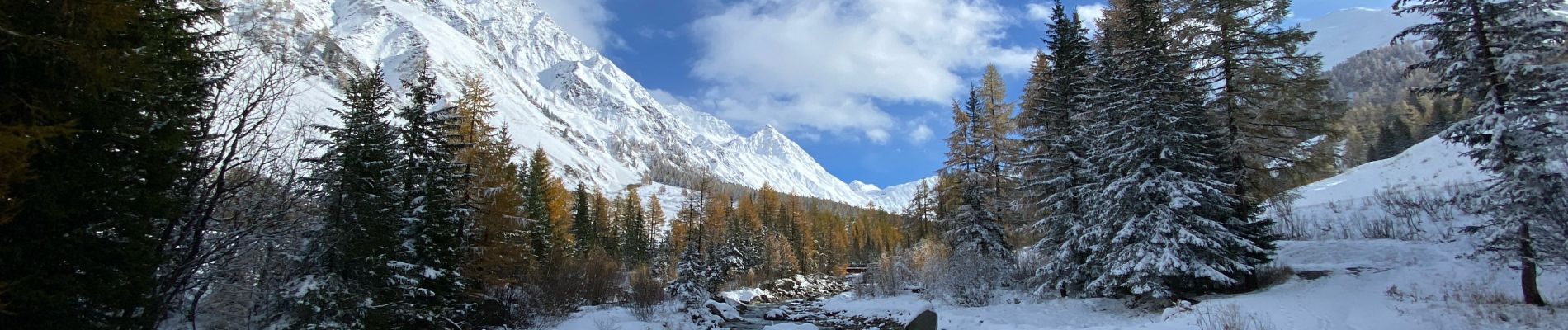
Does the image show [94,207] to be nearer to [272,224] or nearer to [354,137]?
[272,224]

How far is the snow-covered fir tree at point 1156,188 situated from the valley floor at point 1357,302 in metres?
0.89

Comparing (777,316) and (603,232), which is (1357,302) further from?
(603,232)

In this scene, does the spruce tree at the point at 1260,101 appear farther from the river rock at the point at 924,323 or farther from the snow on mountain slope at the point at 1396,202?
the river rock at the point at 924,323

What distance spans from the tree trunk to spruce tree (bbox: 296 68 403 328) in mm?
20693

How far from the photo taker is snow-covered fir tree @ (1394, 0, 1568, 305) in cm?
912

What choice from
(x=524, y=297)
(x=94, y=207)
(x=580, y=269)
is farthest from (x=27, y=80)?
(x=580, y=269)

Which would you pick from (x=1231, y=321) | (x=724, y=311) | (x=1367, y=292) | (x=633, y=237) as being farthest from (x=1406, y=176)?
(x=633, y=237)

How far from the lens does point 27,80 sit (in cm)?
501

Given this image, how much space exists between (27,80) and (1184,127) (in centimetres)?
1929

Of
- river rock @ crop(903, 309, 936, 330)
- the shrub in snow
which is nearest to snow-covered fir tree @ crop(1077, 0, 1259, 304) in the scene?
the shrub in snow

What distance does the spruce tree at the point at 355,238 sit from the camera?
13.1 meters

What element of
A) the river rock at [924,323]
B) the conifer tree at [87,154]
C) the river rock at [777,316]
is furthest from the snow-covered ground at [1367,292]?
the conifer tree at [87,154]

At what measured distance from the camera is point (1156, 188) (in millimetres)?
14188

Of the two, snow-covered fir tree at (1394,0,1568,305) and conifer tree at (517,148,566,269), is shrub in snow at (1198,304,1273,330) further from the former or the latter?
conifer tree at (517,148,566,269)
